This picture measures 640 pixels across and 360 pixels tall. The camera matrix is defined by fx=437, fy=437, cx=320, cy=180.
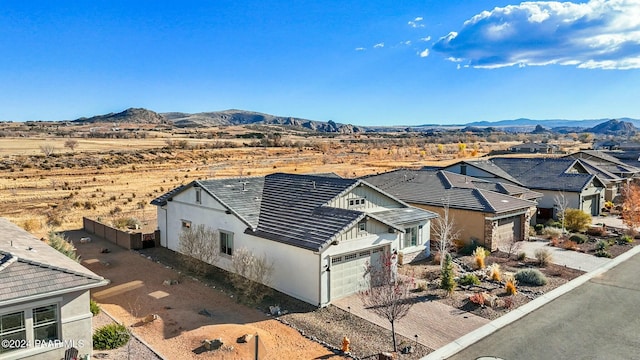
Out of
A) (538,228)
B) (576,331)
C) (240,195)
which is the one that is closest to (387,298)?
(576,331)

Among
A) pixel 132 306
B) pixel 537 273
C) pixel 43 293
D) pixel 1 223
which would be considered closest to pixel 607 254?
pixel 537 273

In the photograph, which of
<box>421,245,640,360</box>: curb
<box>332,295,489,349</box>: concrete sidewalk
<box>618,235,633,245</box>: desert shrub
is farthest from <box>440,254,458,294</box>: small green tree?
<box>618,235,633,245</box>: desert shrub

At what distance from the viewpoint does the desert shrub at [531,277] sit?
2069 cm

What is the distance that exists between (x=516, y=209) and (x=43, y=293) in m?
26.3

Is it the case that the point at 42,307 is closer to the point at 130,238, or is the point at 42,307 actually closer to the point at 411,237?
the point at 130,238

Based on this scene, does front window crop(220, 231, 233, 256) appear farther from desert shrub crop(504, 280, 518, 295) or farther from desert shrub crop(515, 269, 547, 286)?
desert shrub crop(515, 269, 547, 286)

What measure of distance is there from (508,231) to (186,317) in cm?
2125

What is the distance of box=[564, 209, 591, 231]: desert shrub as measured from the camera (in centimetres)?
3294

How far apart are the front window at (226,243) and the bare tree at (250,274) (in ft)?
7.73

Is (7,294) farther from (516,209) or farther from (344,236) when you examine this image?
(516,209)

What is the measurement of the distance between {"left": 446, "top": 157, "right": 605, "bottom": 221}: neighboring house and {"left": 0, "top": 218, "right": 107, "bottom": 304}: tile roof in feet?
111

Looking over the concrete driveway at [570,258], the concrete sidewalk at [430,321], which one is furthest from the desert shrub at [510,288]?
the concrete driveway at [570,258]

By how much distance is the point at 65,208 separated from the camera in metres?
40.0

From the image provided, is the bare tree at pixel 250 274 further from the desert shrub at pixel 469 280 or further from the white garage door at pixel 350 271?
the desert shrub at pixel 469 280
